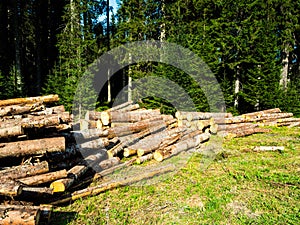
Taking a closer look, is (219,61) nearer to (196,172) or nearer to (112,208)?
(196,172)

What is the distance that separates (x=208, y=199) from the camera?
4508 mm

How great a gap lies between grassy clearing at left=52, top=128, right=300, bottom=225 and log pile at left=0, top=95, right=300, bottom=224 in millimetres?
413

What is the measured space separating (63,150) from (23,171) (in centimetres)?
85

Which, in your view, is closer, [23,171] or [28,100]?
[23,171]

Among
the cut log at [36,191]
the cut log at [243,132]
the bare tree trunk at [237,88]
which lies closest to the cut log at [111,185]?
the cut log at [36,191]

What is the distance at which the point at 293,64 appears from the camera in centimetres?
2664

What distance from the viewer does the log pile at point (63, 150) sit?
3918mm

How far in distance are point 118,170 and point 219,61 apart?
12.7m

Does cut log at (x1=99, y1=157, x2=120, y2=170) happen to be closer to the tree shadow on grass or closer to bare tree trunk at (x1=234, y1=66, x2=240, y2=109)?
the tree shadow on grass

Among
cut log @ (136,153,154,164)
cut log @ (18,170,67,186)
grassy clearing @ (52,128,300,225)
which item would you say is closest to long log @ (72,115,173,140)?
cut log @ (136,153,154,164)

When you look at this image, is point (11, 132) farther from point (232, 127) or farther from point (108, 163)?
point (232, 127)

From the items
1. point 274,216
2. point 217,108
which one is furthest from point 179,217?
point 217,108

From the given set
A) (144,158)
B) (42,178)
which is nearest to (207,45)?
(144,158)

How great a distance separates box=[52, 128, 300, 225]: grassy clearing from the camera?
12.7 feet
